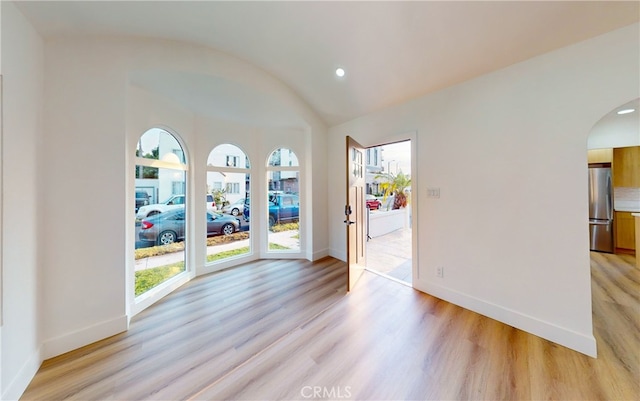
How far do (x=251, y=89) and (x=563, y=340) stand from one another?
13.7ft

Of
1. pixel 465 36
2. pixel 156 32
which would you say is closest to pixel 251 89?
pixel 156 32

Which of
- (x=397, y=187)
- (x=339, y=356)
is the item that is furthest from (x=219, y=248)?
(x=397, y=187)

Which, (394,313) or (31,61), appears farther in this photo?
(394,313)

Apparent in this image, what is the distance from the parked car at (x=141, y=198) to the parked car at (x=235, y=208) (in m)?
1.19

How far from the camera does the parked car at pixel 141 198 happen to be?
8.36 ft

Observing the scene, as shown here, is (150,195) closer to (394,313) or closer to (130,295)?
(130,295)

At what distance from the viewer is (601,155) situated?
415cm

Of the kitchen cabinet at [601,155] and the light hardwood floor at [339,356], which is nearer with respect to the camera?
the light hardwood floor at [339,356]

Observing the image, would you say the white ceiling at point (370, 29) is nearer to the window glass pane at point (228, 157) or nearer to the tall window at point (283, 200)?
the window glass pane at point (228, 157)

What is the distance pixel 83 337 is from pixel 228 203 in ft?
7.51

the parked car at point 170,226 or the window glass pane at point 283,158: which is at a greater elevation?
the window glass pane at point 283,158

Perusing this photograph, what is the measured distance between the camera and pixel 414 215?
2865 millimetres

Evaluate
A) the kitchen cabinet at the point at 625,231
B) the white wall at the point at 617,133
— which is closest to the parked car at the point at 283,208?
the white wall at the point at 617,133

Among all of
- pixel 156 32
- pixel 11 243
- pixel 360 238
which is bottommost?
pixel 360 238
